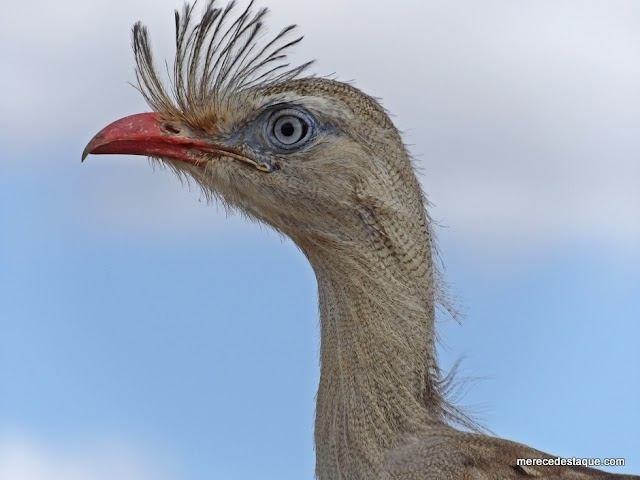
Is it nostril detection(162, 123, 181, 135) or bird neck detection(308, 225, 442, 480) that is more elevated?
nostril detection(162, 123, 181, 135)

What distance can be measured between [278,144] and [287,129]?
0.19ft

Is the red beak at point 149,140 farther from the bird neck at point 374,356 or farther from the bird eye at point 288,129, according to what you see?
the bird neck at point 374,356

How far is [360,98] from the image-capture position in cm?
345

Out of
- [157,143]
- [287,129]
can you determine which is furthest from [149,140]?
[287,129]

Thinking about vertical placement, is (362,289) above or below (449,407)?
above

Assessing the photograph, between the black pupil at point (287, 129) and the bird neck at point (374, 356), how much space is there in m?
0.44

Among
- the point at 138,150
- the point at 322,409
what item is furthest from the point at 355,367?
the point at 138,150

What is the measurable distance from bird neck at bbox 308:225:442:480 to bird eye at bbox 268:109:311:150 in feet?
1.32

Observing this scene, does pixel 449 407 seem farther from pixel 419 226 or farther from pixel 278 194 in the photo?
pixel 278 194

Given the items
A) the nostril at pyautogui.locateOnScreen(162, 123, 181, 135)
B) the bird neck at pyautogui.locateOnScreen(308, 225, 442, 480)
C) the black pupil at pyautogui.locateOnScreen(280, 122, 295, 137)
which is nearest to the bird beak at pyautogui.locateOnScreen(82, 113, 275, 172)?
the nostril at pyautogui.locateOnScreen(162, 123, 181, 135)

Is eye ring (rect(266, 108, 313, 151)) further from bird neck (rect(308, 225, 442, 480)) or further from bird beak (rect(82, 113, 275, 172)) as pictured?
bird neck (rect(308, 225, 442, 480))

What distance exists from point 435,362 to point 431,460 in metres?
0.40

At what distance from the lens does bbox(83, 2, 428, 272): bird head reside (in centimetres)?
335

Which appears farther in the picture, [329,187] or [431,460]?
[329,187]
